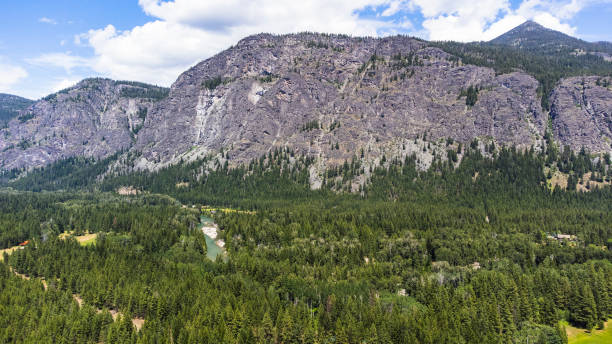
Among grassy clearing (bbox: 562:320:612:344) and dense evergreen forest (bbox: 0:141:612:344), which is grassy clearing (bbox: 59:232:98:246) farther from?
grassy clearing (bbox: 562:320:612:344)

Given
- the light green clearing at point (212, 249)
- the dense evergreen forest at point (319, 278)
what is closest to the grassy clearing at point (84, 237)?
the dense evergreen forest at point (319, 278)

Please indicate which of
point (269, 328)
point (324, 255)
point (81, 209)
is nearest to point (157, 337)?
point (269, 328)

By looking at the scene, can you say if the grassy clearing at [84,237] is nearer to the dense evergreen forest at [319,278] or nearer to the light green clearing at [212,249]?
the dense evergreen forest at [319,278]

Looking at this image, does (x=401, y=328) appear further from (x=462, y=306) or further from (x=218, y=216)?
(x=218, y=216)

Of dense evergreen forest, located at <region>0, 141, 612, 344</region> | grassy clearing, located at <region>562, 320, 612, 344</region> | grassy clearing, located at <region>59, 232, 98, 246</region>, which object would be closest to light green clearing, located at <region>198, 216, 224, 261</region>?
dense evergreen forest, located at <region>0, 141, 612, 344</region>

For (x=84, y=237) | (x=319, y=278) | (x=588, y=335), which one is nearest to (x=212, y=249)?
(x=84, y=237)

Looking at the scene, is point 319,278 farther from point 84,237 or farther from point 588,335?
point 84,237
